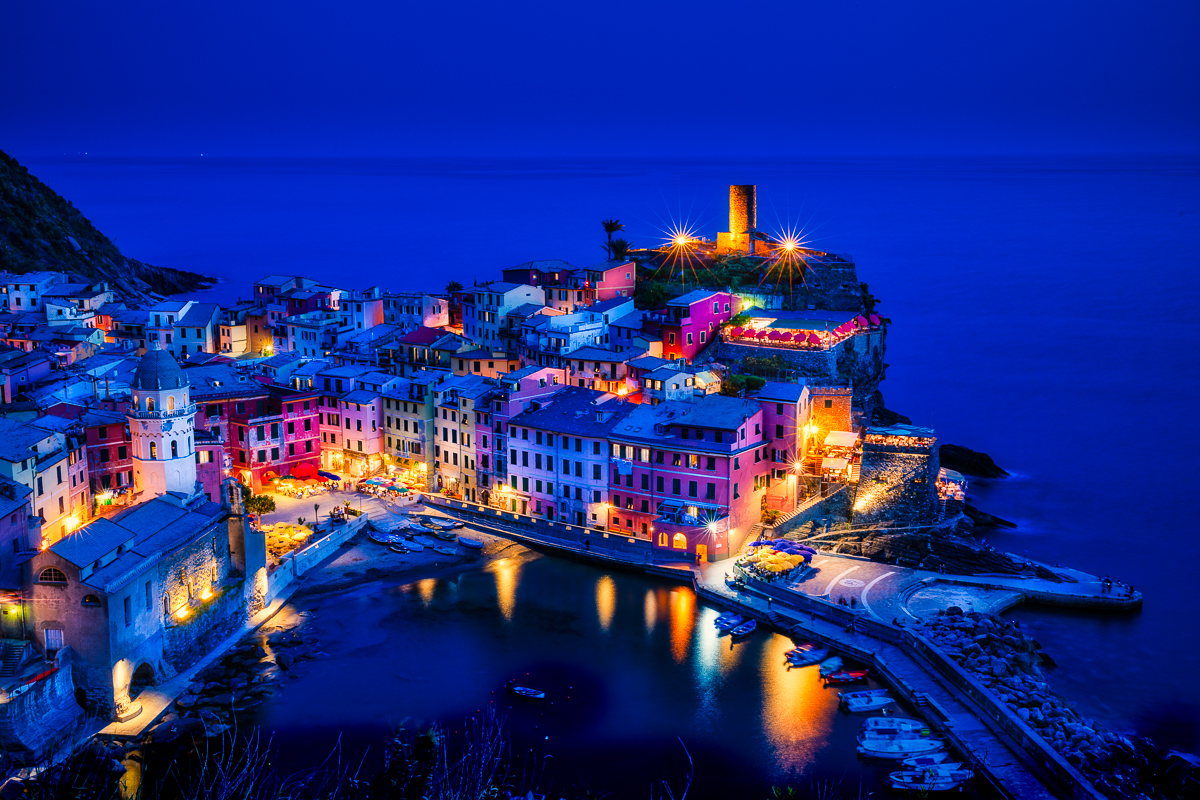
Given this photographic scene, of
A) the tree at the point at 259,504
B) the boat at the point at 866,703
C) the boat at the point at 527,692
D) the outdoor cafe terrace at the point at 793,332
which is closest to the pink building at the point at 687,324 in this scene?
the outdoor cafe terrace at the point at 793,332

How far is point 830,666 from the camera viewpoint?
115 ft

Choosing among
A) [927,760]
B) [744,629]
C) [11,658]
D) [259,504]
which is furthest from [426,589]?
[927,760]

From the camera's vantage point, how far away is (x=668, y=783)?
96.2ft

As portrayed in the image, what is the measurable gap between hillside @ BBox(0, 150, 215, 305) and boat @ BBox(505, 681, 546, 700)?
5840 centimetres

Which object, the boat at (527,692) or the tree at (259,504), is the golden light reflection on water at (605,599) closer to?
the boat at (527,692)

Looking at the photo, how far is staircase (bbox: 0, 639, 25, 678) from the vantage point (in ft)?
97.4

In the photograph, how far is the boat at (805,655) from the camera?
117 ft

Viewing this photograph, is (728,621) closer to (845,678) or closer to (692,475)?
(845,678)

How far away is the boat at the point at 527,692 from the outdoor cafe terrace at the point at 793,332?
26.9 m

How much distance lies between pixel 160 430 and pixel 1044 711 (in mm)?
30283

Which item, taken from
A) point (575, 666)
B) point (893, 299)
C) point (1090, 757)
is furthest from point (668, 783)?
point (893, 299)

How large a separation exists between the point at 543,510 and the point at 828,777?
68.5 ft

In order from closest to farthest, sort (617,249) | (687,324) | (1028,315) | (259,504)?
(259,504)
(687,324)
(617,249)
(1028,315)

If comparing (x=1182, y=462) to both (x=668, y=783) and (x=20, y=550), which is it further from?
(x=20, y=550)
